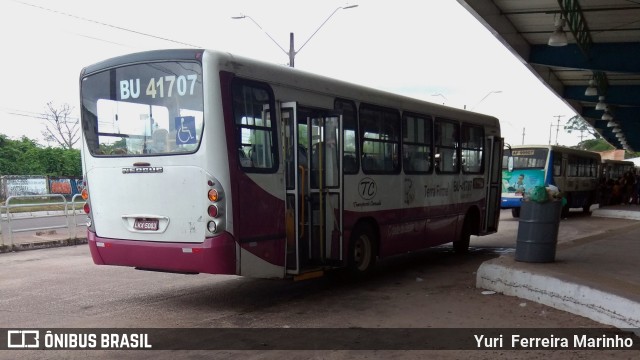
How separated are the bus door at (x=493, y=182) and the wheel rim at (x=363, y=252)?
5105 millimetres

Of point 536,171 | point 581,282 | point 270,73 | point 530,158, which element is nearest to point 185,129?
point 270,73

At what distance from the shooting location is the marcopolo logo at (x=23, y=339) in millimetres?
5568

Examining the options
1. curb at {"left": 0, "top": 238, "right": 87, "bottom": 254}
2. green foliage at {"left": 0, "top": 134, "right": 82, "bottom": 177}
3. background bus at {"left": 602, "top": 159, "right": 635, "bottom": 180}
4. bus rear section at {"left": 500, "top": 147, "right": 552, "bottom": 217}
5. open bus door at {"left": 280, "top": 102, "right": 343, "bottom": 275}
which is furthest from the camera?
green foliage at {"left": 0, "top": 134, "right": 82, "bottom": 177}

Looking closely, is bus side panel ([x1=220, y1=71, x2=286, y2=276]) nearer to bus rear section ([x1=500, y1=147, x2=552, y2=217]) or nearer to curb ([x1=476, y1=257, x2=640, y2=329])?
curb ([x1=476, y1=257, x2=640, y2=329])

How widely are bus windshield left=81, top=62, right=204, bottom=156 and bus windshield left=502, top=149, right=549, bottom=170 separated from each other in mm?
17907

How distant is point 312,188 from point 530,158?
669 inches

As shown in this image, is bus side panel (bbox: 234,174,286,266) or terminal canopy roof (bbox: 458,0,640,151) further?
terminal canopy roof (bbox: 458,0,640,151)

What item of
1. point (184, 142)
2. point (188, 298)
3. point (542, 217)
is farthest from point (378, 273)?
point (184, 142)

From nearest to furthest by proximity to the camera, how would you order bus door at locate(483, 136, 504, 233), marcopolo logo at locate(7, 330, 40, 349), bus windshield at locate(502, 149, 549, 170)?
1. marcopolo logo at locate(7, 330, 40, 349)
2. bus door at locate(483, 136, 504, 233)
3. bus windshield at locate(502, 149, 549, 170)

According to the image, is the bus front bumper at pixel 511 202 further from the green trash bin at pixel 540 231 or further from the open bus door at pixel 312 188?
the open bus door at pixel 312 188

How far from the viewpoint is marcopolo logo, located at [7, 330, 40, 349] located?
219 inches

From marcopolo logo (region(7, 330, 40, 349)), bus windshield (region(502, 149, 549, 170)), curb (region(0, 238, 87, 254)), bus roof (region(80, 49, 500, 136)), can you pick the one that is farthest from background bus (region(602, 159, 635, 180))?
marcopolo logo (region(7, 330, 40, 349))

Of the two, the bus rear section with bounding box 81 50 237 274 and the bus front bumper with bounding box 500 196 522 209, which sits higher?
the bus rear section with bounding box 81 50 237 274

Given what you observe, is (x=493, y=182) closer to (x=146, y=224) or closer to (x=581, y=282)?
(x=581, y=282)
